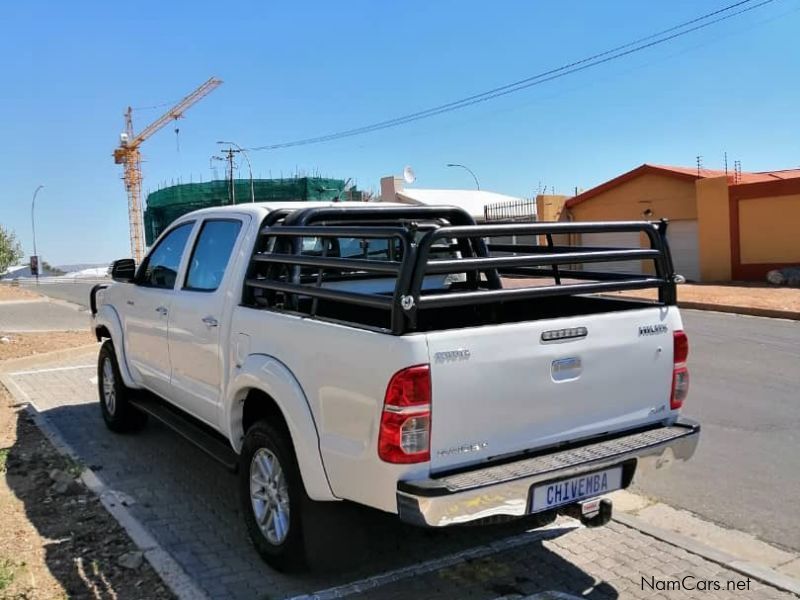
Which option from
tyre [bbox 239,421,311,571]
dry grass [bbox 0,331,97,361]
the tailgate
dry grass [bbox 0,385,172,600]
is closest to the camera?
the tailgate

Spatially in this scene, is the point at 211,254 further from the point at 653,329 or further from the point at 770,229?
the point at 770,229

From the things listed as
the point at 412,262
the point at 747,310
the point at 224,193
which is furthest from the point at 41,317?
the point at 224,193

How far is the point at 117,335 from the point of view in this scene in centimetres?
618

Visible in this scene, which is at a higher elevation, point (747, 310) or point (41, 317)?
point (41, 317)

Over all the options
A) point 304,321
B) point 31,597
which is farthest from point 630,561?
point 31,597

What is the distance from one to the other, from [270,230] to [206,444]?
57.1 inches

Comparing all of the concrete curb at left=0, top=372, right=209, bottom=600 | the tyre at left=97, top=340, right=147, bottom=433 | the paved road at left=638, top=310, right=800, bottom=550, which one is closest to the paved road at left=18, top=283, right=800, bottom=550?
the paved road at left=638, top=310, right=800, bottom=550

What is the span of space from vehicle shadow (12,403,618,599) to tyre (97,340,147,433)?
967 millimetres

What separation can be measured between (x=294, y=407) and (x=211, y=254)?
1788 millimetres

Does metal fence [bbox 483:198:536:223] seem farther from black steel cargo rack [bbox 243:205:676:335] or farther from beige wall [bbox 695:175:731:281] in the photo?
black steel cargo rack [bbox 243:205:676:335]

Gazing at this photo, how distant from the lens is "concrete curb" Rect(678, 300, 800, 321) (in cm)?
1531

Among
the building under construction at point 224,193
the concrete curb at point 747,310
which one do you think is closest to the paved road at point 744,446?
the concrete curb at point 747,310

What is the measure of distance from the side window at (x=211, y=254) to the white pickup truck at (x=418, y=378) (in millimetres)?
19

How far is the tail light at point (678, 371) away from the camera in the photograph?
376 cm
